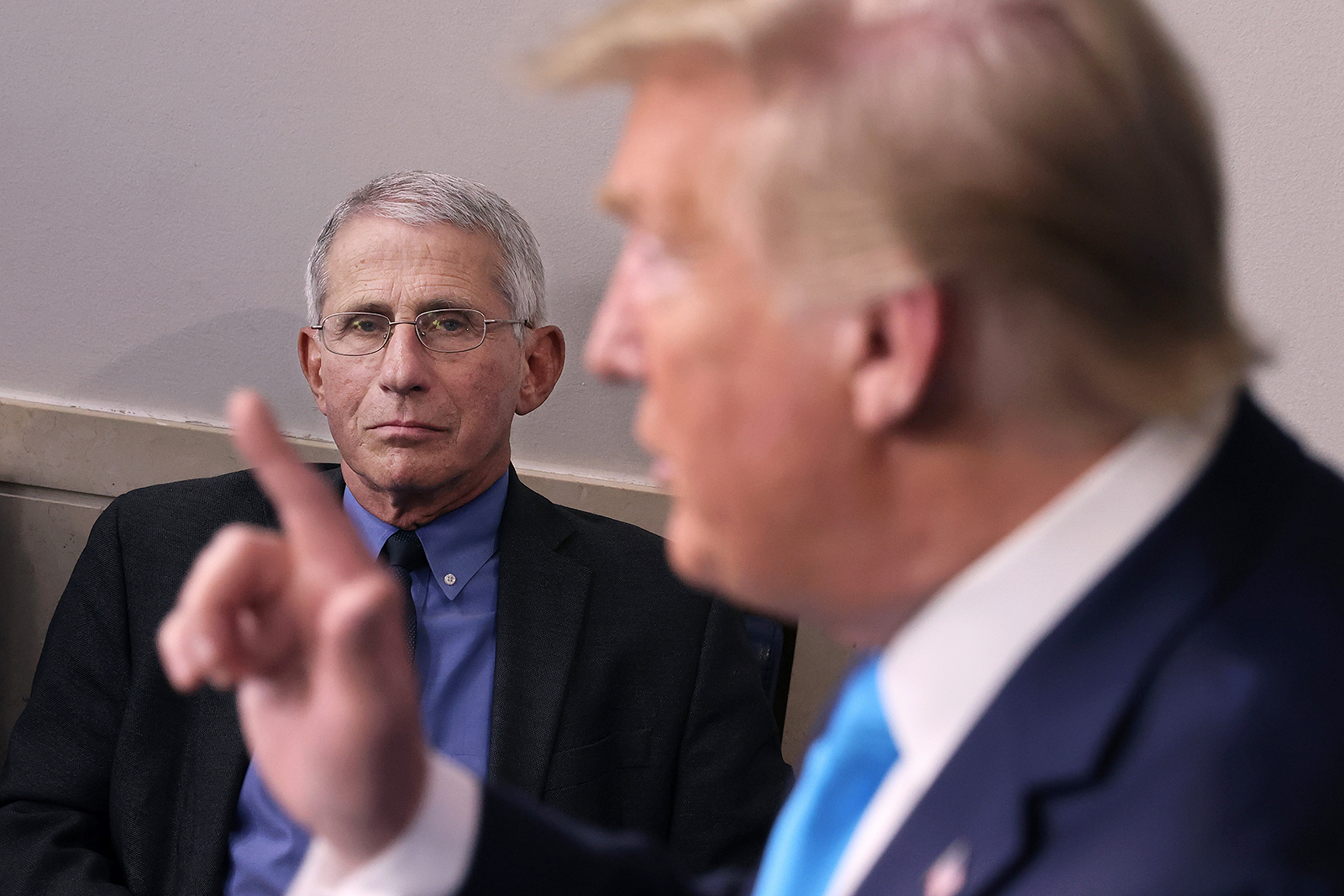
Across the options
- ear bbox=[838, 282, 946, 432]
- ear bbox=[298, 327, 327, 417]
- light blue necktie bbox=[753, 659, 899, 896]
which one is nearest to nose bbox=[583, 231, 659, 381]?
ear bbox=[838, 282, 946, 432]

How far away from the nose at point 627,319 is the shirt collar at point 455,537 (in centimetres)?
122

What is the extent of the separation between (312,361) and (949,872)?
5.31ft

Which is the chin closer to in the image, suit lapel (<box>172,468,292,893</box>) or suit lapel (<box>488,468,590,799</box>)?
suit lapel (<box>488,468,590,799</box>)

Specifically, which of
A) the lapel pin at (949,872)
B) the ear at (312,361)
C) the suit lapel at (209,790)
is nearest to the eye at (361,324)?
the ear at (312,361)

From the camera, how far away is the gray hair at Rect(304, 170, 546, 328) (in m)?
1.82

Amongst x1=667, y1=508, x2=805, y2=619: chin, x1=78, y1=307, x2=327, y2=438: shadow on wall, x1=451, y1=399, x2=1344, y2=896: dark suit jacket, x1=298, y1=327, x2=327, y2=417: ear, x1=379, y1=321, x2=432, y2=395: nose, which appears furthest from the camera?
x1=78, y1=307, x2=327, y2=438: shadow on wall

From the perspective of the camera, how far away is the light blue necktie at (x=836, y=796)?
696 millimetres

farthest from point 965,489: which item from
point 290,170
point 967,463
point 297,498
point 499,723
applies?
point 290,170

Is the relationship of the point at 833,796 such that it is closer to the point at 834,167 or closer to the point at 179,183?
the point at 834,167

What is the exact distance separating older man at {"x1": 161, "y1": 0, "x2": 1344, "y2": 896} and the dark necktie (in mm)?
1173

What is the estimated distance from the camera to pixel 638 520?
2.22 meters

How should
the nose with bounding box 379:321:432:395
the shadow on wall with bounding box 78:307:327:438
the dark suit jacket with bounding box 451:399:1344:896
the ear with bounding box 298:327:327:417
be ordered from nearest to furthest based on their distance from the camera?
1. the dark suit jacket with bounding box 451:399:1344:896
2. the nose with bounding box 379:321:432:395
3. the ear with bounding box 298:327:327:417
4. the shadow on wall with bounding box 78:307:327:438

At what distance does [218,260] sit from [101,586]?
0.69 meters

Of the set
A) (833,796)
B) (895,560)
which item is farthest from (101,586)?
(895,560)
